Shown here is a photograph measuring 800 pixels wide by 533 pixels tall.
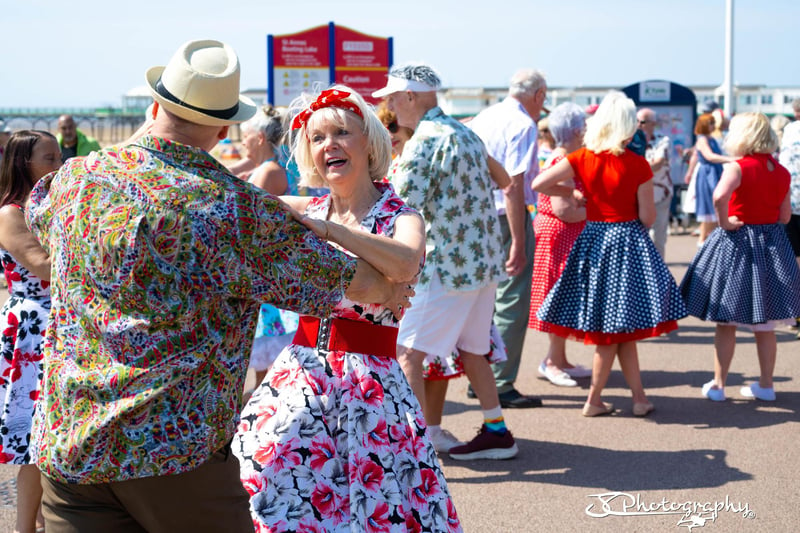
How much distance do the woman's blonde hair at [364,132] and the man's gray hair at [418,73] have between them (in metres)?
1.44

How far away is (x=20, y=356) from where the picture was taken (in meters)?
3.79

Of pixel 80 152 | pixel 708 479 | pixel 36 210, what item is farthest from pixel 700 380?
pixel 80 152

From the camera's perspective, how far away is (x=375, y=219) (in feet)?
10.7

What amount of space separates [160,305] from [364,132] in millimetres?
1442

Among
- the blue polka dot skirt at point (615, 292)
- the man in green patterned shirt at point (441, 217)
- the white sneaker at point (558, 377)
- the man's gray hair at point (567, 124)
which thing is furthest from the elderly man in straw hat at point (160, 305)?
the man's gray hair at point (567, 124)

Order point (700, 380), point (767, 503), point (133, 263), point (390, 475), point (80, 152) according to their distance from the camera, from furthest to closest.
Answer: point (80, 152)
point (700, 380)
point (767, 503)
point (390, 475)
point (133, 263)

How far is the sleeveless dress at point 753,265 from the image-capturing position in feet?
19.9

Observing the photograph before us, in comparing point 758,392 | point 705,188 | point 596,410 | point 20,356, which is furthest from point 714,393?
point 705,188

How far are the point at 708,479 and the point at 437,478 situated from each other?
2.30m

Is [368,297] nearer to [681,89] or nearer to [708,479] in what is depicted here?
[708,479]

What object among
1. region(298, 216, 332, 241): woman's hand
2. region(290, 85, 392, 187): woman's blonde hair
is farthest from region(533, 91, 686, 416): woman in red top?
region(298, 216, 332, 241): woman's hand

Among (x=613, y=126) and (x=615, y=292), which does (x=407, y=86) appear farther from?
(x=615, y=292)

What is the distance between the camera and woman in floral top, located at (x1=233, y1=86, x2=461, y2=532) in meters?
2.94

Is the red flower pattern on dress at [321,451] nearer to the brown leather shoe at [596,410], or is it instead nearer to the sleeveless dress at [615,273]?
the sleeveless dress at [615,273]
